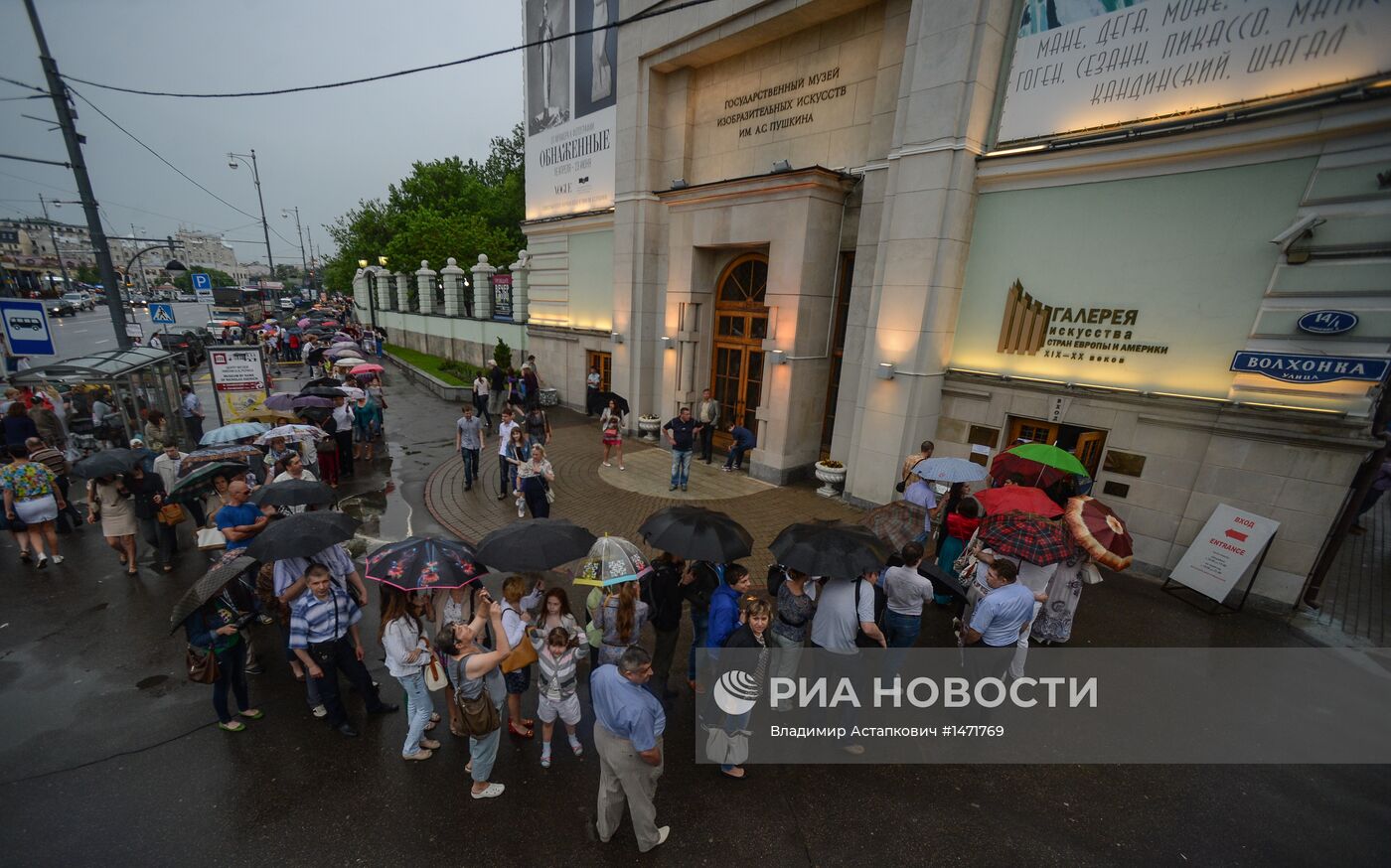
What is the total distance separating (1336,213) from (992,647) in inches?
306

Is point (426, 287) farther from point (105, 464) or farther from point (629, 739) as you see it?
point (629, 739)

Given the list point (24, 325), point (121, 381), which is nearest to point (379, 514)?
point (121, 381)

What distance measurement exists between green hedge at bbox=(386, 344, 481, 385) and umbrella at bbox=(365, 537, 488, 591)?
18.0m

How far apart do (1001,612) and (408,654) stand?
5451 millimetres

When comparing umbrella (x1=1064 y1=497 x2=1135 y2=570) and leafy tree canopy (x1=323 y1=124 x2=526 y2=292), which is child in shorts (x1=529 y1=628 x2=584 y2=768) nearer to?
umbrella (x1=1064 y1=497 x2=1135 y2=570)

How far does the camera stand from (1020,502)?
646cm

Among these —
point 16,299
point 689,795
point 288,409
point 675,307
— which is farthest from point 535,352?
point 689,795

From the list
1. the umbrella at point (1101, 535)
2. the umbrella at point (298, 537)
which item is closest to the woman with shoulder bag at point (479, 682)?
the umbrella at point (298, 537)

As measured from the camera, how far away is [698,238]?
1349 centimetres

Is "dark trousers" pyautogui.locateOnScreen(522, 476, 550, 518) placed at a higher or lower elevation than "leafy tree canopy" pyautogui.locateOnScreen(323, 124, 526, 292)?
lower

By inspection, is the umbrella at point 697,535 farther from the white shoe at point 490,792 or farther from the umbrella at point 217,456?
the umbrella at point 217,456

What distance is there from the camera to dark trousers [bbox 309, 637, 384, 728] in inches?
190

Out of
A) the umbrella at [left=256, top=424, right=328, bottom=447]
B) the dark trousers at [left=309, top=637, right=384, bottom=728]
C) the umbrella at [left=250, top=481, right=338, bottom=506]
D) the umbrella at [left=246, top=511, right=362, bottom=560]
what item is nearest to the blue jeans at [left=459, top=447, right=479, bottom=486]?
the umbrella at [left=256, top=424, right=328, bottom=447]

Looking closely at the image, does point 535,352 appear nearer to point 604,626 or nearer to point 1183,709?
point 604,626
